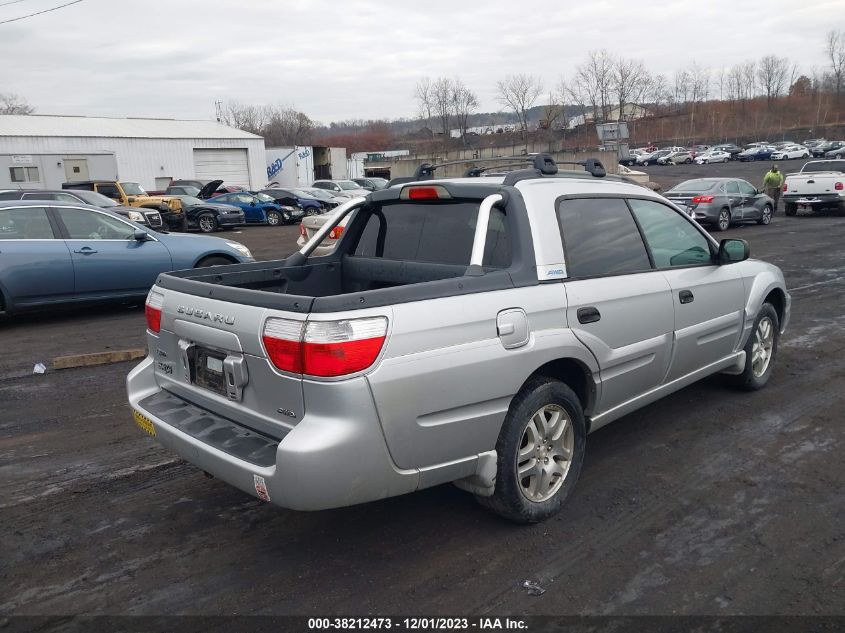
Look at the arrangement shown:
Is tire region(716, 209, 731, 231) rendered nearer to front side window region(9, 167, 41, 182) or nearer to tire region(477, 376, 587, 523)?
tire region(477, 376, 587, 523)

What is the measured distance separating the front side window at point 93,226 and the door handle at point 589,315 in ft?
24.7

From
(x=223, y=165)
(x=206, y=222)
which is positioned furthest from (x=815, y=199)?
(x=223, y=165)

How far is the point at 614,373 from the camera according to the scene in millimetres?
4121

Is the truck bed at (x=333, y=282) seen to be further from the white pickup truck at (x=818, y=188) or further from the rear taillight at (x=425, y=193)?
the white pickup truck at (x=818, y=188)

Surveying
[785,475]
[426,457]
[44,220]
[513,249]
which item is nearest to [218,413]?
[426,457]

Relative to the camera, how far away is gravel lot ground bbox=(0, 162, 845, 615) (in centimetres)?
316

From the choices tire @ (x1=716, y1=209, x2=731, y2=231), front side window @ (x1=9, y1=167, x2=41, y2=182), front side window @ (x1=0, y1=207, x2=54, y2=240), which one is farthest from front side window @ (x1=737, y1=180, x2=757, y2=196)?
front side window @ (x1=9, y1=167, x2=41, y2=182)

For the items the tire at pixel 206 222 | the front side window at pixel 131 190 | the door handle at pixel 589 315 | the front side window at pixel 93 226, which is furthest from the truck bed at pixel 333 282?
the front side window at pixel 131 190

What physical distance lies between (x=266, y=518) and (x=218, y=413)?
29.6 inches

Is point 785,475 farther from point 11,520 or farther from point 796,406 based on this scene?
point 11,520

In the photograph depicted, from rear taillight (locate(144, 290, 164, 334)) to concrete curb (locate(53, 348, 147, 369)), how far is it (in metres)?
3.52

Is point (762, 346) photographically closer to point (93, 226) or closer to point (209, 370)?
point (209, 370)

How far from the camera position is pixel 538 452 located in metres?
3.72

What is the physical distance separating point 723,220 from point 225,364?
763 inches
